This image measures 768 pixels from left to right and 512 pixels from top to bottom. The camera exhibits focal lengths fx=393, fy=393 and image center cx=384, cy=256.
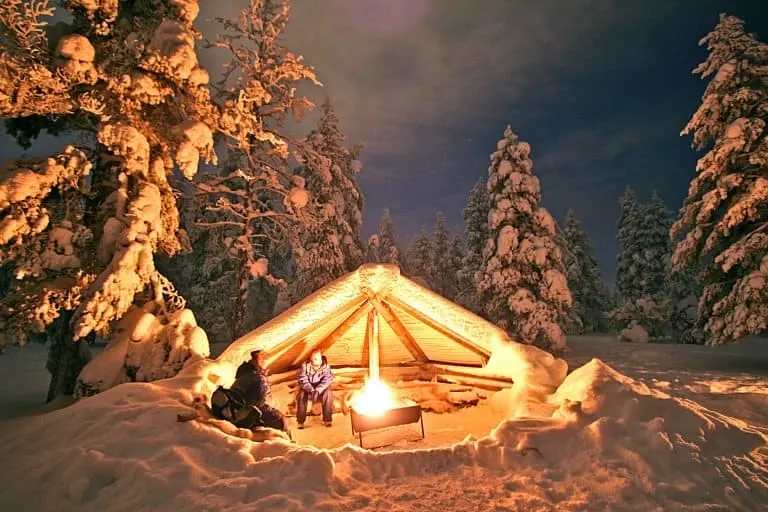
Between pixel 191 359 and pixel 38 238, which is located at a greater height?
pixel 38 238

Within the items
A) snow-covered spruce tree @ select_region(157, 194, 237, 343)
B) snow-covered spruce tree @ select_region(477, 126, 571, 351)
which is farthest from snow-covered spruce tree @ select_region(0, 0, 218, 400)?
snow-covered spruce tree @ select_region(157, 194, 237, 343)

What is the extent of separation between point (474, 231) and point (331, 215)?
15.2 m

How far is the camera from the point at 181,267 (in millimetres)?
27641

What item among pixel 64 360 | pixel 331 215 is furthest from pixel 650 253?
pixel 64 360

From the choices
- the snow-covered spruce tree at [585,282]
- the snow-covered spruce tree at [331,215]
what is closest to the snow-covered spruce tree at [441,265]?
the snow-covered spruce tree at [585,282]

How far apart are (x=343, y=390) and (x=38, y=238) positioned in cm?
733

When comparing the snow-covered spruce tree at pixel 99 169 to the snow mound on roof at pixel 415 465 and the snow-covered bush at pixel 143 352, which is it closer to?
the snow-covered bush at pixel 143 352

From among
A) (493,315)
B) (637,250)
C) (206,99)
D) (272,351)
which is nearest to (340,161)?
(493,315)

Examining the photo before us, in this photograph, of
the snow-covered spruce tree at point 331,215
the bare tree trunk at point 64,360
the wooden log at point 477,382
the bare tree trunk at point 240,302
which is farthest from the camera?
the snow-covered spruce tree at point 331,215

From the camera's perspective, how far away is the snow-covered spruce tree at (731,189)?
11223 mm

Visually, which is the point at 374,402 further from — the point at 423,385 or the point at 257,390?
the point at 423,385

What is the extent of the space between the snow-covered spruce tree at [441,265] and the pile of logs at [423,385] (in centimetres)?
2957

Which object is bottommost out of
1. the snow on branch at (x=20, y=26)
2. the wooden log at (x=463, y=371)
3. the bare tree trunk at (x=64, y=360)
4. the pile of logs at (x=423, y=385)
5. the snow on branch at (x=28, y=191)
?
the pile of logs at (x=423, y=385)

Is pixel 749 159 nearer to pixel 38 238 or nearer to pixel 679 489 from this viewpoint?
pixel 679 489
